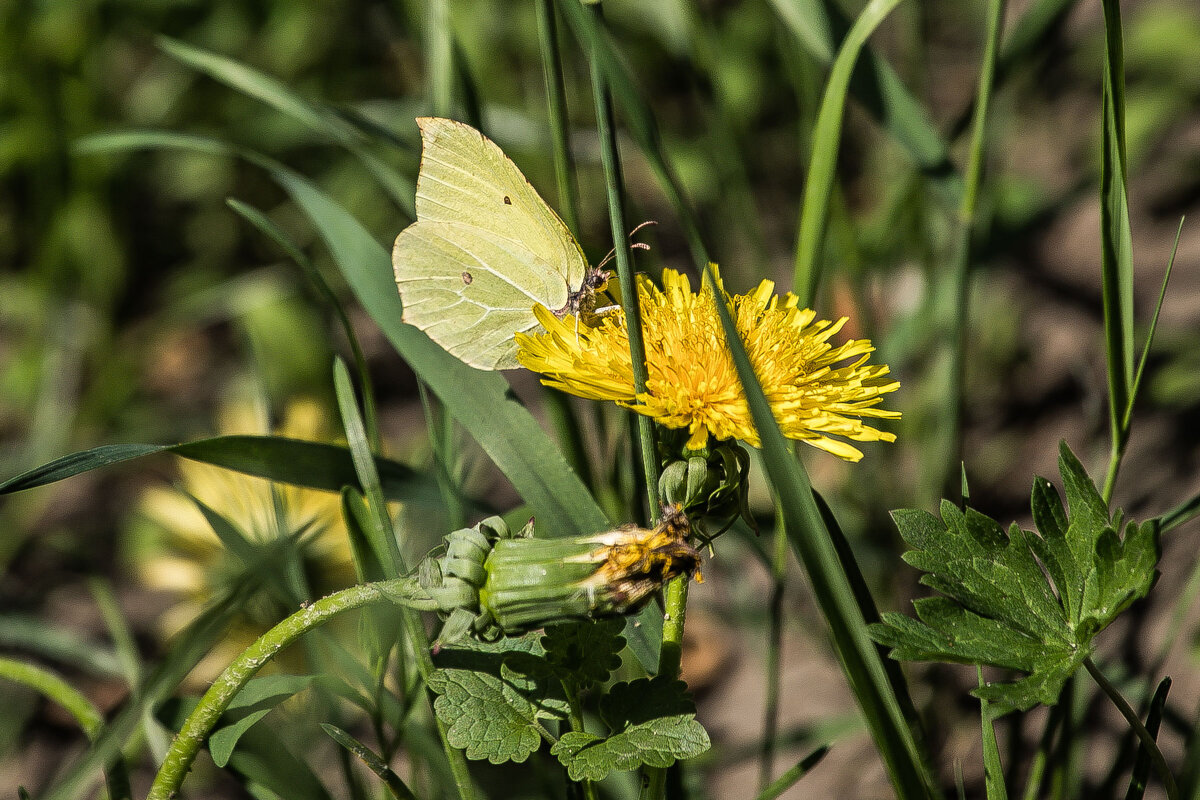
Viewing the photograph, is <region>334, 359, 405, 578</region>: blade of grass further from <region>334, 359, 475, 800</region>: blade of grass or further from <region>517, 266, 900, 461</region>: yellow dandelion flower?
<region>517, 266, 900, 461</region>: yellow dandelion flower

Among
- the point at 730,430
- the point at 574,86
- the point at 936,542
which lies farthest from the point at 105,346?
the point at 936,542

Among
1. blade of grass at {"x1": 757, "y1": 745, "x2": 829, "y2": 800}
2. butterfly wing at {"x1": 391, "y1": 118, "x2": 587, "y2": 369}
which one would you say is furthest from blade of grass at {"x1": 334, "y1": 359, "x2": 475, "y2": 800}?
blade of grass at {"x1": 757, "y1": 745, "x2": 829, "y2": 800}

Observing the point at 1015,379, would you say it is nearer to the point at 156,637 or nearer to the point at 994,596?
the point at 994,596

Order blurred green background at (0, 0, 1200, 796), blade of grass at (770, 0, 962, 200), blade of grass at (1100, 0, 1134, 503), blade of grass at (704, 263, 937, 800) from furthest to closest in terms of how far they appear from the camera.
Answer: blurred green background at (0, 0, 1200, 796) → blade of grass at (770, 0, 962, 200) → blade of grass at (1100, 0, 1134, 503) → blade of grass at (704, 263, 937, 800)

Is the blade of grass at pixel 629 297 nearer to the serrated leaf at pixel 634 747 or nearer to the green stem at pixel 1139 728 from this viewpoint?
the serrated leaf at pixel 634 747

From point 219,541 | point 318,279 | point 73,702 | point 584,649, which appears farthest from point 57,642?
point 584,649

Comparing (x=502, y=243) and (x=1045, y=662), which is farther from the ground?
(x=502, y=243)
